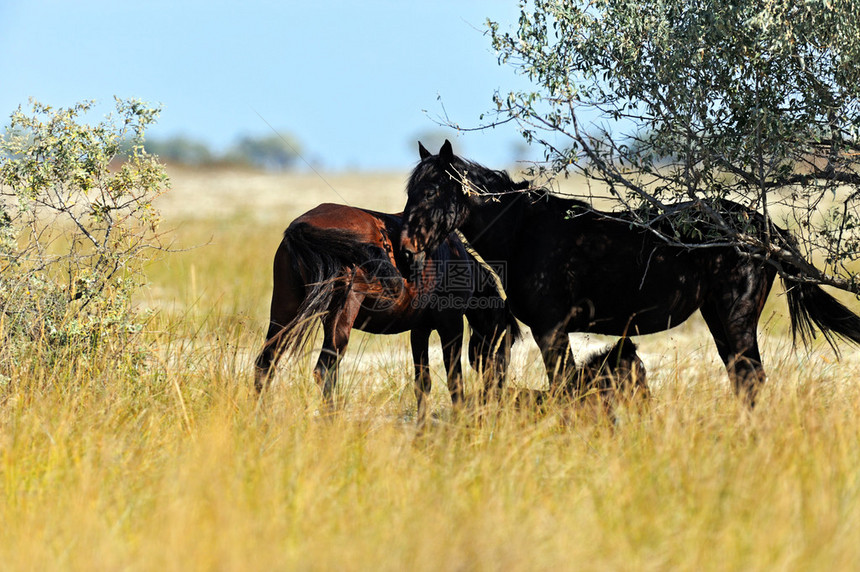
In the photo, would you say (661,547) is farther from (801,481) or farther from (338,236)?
(338,236)

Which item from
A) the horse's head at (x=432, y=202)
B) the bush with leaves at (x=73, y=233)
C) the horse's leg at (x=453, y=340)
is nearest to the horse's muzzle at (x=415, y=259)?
the horse's head at (x=432, y=202)

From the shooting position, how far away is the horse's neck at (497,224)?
5.18 meters

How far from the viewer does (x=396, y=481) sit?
10.3 ft

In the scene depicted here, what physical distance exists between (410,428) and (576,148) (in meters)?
2.07

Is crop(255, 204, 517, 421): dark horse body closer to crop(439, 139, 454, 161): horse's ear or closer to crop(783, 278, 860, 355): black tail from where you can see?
crop(439, 139, 454, 161): horse's ear

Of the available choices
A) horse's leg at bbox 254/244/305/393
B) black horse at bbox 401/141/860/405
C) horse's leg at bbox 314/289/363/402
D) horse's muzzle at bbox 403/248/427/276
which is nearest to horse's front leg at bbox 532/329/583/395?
black horse at bbox 401/141/860/405

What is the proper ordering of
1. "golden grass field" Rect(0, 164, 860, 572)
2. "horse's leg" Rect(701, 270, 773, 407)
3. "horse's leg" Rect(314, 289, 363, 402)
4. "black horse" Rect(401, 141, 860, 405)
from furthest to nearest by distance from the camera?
"horse's leg" Rect(701, 270, 773, 407) < "black horse" Rect(401, 141, 860, 405) < "horse's leg" Rect(314, 289, 363, 402) < "golden grass field" Rect(0, 164, 860, 572)

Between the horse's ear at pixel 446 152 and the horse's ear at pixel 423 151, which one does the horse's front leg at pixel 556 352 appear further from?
the horse's ear at pixel 423 151

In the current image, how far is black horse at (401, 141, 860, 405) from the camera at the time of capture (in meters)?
5.02

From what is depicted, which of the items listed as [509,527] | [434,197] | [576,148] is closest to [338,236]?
[434,197]

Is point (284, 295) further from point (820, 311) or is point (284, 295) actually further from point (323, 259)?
point (820, 311)

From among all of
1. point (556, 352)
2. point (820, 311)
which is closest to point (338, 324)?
point (556, 352)

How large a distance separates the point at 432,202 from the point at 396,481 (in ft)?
7.41

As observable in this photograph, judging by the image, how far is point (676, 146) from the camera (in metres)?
4.97
